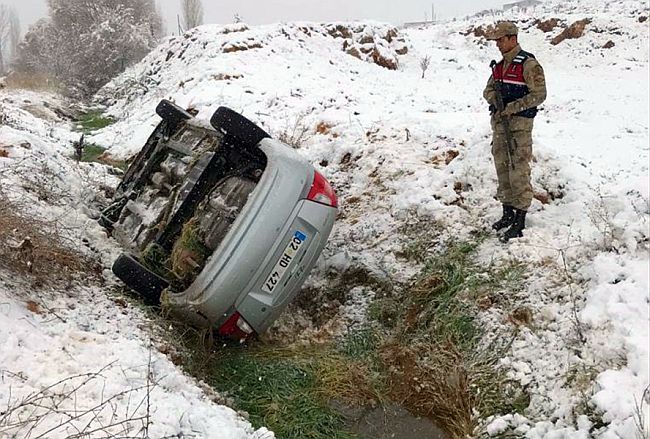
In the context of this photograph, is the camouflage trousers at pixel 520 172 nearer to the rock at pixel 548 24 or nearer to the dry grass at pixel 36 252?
the dry grass at pixel 36 252

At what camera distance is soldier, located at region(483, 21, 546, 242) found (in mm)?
4516

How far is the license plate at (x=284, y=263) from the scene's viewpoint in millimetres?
3893

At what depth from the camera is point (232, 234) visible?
3.76m

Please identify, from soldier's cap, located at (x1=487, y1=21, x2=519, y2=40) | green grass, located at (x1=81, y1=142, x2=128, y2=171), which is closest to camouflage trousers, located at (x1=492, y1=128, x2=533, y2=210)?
soldier's cap, located at (x1=487, y1=21, x2=519, y2=40)

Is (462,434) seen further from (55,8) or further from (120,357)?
(55,8)

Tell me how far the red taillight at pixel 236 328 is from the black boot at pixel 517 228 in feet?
7.27

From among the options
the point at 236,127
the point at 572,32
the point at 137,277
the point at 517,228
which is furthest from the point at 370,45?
the point at 137,277

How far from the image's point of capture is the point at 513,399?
3420 millimetres

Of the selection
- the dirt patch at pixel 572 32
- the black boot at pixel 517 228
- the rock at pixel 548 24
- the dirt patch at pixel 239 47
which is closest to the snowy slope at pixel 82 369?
the black boot at pixel 517 228

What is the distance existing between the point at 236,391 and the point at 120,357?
3.05 feet

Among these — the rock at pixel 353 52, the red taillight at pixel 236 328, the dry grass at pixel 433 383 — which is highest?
the rock at pixel 353 52

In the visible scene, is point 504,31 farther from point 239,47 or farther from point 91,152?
point 239,47

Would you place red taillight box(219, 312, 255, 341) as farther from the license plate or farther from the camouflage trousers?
the camouflage trousers

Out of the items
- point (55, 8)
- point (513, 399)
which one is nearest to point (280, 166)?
point (513, 399)
